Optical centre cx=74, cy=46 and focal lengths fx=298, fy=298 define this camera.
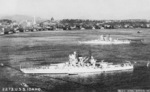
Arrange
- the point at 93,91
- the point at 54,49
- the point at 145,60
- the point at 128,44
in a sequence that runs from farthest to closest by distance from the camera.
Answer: the point at 128,44 → the point at 54,49 → the point at 145,60 → the point at 93,91

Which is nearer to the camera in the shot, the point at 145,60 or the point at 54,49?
the point at 145,60

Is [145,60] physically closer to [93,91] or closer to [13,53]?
[93,91]

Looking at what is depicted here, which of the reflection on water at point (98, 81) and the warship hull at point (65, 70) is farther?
the warship hull at point (65, 70)

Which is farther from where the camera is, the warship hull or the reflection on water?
the warship hull

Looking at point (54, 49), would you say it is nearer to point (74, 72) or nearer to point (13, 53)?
point (13, 53)

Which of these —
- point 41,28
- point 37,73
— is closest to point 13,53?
point 37,73

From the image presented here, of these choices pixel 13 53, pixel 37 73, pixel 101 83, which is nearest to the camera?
pixel 101 83

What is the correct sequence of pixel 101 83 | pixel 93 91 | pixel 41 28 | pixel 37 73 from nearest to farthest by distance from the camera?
pixel 93 91 → pixel 101 83 → pixel 37 73 → pixel 41 28

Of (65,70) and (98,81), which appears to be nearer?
(98,81)

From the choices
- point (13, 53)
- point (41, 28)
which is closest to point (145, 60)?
point (13, 53)
